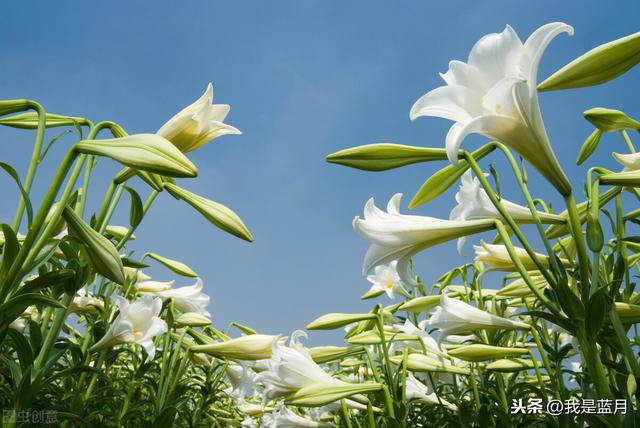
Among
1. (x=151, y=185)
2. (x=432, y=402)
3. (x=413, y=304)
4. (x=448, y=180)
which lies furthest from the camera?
(x=432, y=402)

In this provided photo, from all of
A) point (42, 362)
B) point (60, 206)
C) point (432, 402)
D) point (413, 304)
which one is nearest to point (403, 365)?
point (413, 304)

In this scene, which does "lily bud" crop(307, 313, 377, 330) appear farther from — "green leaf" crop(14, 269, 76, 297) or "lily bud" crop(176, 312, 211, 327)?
"green leaf" crop(14, 269, 76, 297)

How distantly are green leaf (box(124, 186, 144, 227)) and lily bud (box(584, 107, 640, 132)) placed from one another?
1.14 metres

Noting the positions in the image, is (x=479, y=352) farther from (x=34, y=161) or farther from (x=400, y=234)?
(x=34, y=161)

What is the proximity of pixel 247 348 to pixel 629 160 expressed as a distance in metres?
1.30

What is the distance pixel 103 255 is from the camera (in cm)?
105

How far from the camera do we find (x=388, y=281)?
9.75 feet

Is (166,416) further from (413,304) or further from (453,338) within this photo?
(453,338)

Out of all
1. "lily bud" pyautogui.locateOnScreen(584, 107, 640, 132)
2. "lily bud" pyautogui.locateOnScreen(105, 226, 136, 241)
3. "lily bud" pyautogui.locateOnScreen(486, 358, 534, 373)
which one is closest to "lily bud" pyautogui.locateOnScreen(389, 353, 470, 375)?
"lily bud" pyautogui.locateOnScreen(486, 358, 534, 373)

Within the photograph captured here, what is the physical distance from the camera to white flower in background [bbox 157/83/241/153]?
4.53 feet

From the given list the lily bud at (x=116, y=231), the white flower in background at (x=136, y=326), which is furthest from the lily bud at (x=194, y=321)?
the lily bud at (x=116, y=231)

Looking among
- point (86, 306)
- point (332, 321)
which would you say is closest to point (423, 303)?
point (332, 321)

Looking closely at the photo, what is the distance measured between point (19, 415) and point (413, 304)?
128 cm

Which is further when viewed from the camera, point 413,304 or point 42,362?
point 413,304
